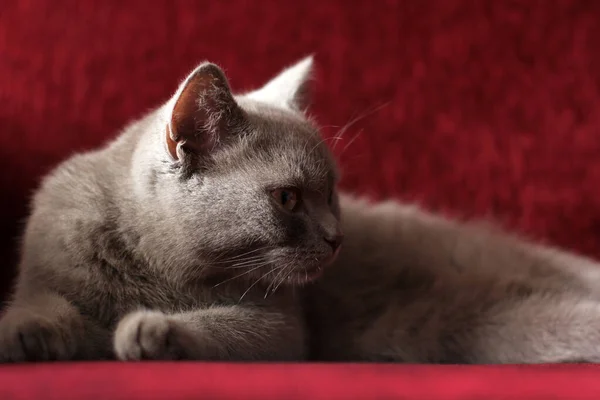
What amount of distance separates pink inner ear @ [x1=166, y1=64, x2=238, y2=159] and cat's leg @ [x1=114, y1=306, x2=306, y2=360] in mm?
273

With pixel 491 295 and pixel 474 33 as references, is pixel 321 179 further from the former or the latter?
pixel 474 33

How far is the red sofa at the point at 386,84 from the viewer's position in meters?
1.61

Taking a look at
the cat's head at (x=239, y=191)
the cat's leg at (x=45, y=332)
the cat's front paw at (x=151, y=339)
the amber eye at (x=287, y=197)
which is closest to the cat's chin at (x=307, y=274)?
the cat's head at (x=239, y=191)

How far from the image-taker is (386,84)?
5.69 feet

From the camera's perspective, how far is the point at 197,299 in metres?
1.10

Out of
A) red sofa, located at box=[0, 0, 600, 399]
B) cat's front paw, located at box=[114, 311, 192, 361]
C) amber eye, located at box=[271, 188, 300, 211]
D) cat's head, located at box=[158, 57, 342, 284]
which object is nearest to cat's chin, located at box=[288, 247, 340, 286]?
cat's head, located at box=[158, 57, 342, 284]

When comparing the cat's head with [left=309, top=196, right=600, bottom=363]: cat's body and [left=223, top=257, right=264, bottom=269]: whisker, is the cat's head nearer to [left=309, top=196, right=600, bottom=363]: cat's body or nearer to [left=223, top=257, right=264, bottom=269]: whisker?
[left=223, top=257, right=264, bottom=269]: whisker

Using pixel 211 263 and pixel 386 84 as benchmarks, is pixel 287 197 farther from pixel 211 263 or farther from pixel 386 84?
pixel 386 84

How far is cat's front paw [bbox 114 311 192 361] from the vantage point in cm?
90

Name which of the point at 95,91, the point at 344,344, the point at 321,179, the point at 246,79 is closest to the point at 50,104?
the point at 95,91

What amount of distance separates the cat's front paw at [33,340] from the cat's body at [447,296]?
0.55 metres

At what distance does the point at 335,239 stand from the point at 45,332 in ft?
1.59

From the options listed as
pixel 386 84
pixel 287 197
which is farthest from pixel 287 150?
pixel 386 84

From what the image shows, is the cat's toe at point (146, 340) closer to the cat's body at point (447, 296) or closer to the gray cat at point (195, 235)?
the gray cat at point (195, 235)
